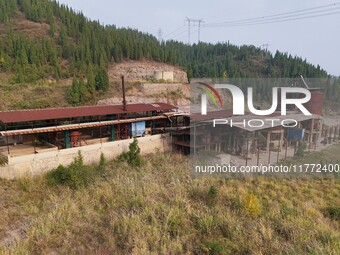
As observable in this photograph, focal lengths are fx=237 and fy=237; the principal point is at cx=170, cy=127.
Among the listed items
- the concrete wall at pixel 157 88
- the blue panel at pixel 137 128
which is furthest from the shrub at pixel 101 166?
the concrete wall at pixel 157 88

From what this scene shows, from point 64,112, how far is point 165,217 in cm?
1300

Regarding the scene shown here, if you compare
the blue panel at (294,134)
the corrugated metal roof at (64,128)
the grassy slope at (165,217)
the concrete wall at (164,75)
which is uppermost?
the concrete wall at (164,75)

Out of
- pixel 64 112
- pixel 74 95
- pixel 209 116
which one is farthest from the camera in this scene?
pixel 74 95

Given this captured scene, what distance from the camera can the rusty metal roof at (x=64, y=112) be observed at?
16.6 metres

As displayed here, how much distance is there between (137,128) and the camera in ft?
74.7

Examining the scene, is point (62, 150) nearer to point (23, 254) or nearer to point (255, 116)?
point (23, 254)

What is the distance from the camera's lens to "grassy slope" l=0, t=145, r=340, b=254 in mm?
9305

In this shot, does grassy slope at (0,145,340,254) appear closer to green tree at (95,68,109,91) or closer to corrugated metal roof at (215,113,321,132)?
corrugated metal roof at (215,113,321,132)

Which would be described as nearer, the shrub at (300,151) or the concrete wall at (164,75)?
the shrub at (300,151)

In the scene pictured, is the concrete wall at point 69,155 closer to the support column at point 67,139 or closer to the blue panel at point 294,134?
the support column at point 67,139

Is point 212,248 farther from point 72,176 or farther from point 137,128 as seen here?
point 137,128

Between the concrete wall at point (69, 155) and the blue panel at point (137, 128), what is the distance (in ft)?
2.67

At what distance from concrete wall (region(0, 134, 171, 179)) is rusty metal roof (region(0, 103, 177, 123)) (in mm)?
2558

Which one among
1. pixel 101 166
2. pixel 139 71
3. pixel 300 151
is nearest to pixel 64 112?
pixel 101 166
